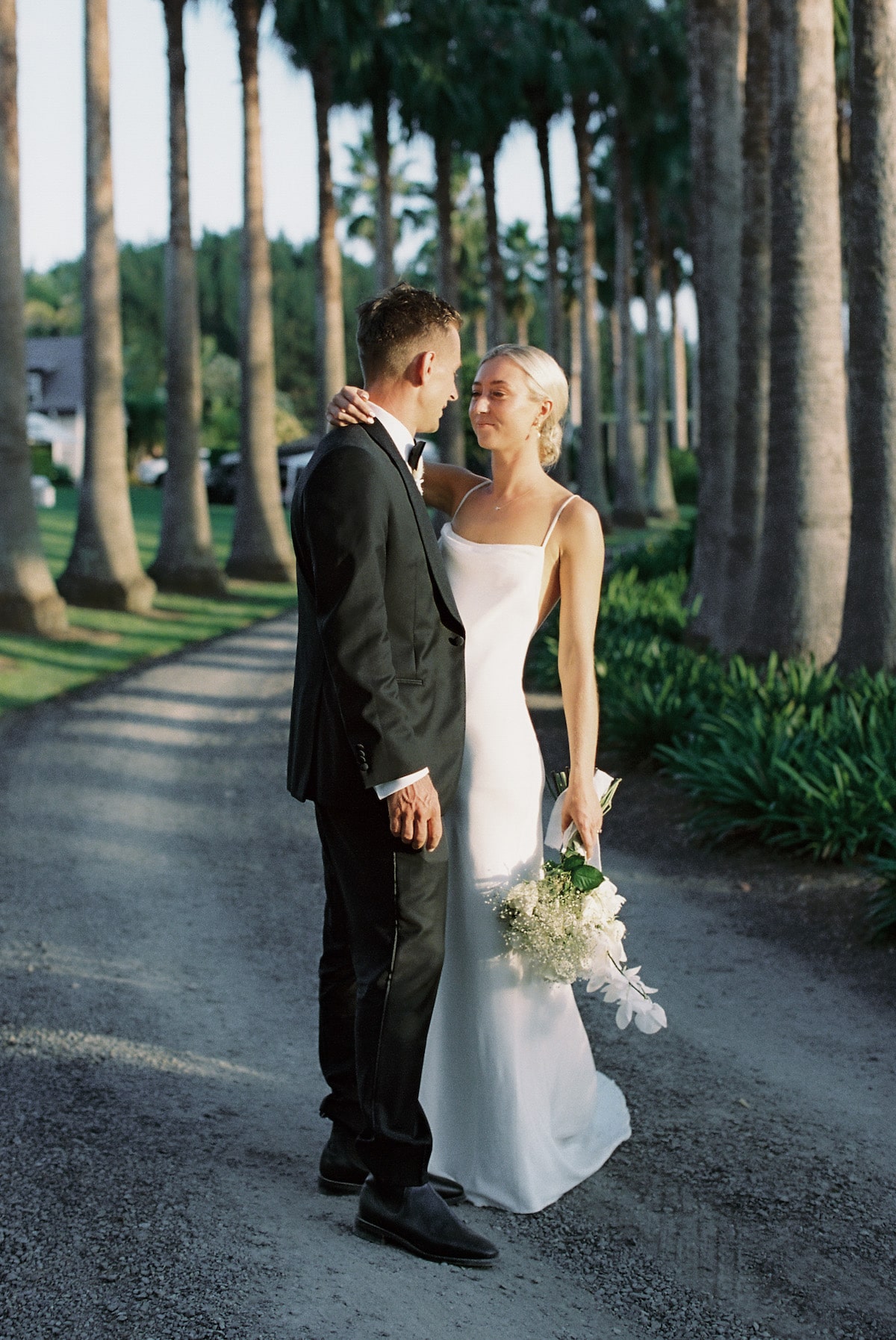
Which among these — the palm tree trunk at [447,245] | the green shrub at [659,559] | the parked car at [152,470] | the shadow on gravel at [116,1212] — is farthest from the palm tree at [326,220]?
the parked car at [152,470]

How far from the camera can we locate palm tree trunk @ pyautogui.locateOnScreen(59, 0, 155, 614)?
1728 centimetres

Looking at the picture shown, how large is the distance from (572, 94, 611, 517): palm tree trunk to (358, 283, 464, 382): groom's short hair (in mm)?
30217

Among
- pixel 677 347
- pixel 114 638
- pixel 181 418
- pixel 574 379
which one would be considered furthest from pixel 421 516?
pixel 677 347

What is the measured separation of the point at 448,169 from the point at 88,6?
15705 mm

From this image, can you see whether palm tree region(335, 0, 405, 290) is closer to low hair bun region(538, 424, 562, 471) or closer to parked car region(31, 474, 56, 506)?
parked car region(31, 474, 56, 506)

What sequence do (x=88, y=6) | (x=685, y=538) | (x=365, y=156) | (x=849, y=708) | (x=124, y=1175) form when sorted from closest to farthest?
(x=124, y=1175), (x=849, y=708), (x=88, y=6), (x=685, y=538), (x=365, y=156)

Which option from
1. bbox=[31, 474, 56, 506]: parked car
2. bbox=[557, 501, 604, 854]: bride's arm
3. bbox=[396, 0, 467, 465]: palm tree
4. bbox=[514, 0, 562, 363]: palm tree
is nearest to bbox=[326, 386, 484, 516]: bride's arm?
bbox=[557, 501, 604, 854]: bride's arm

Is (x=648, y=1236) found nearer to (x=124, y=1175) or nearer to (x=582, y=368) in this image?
(x=124, y=1175)

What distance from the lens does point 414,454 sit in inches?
→ 135

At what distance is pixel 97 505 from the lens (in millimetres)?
17641

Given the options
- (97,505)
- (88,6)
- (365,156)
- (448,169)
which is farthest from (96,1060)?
(365,156)

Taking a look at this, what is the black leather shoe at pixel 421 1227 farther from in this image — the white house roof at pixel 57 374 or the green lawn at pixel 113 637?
the white house roof at pixel 57 374

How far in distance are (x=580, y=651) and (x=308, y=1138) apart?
1.70 meters

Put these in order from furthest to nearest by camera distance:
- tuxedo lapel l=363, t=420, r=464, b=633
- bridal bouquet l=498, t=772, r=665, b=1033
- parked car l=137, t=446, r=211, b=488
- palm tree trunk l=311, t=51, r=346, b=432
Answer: parked car l=137, t=446, r=211, b=488
palm tree trunk l=311, t=51, r=346, b=432
bridal bouquet l=498, t=772, r=665, b=1033
tuxedo lapel l=363, t=420, r=464, b=633
